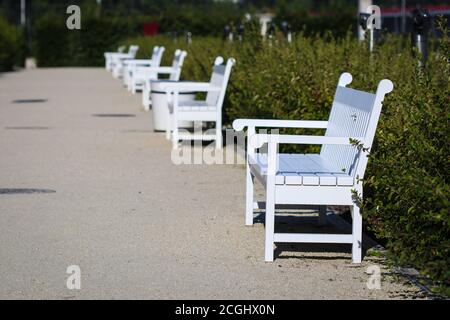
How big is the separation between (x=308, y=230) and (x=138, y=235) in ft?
4.33

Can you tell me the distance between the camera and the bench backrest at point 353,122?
657 cm

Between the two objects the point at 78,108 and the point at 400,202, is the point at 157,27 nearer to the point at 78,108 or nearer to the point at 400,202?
the point at 78,108

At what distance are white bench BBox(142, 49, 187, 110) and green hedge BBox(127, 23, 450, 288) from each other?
2175 millimetres

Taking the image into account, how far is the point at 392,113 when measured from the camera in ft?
26.3

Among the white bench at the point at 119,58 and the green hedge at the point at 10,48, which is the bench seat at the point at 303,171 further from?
the green hedge at the point at 10,48

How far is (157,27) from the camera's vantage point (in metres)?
48.8

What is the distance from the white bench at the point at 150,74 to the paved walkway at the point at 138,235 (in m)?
4.10

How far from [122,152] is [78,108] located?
7.30 meters

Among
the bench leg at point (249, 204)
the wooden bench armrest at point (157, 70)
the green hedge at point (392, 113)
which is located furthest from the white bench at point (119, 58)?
the bench leg at point (249, 204)

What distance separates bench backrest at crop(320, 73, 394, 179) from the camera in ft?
21.5
